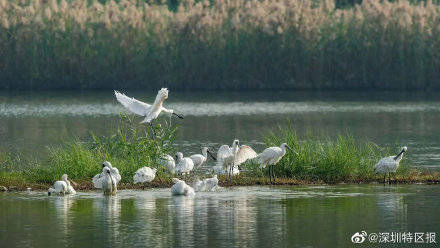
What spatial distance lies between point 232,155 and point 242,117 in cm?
2264

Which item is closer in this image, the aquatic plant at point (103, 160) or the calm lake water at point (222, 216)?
the calm lake water at point (222, 216)

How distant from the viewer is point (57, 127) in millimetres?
38719

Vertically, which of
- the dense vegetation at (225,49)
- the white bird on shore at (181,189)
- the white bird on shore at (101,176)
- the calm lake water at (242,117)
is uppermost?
the dense vegetation at (225,49)

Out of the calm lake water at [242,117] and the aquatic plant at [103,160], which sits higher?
the calm lake water at [242,117]

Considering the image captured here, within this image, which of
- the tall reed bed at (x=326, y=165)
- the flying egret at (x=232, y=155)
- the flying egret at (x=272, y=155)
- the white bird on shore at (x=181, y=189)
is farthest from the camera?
the tall reed bed at (x=326, y=165)

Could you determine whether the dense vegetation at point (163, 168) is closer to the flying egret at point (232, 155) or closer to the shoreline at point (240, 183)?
the shoreline at point (240, 183)

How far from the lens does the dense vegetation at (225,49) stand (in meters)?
57.2

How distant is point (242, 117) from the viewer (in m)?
43.5

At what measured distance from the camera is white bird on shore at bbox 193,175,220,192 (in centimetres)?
1973

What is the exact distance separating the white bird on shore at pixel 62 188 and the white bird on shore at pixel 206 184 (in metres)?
2.26

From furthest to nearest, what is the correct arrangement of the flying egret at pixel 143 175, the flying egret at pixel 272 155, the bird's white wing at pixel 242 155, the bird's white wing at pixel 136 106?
the bird's white wing at pixel 136 106
the bird's white wing at pixel 242 155
the flying egret at pixel 272 155
the flying egret at pixel 143 175

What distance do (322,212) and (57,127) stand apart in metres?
22.8

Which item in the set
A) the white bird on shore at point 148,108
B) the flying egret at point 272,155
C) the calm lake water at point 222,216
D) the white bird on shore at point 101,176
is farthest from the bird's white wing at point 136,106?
the flying egret at point 272,155

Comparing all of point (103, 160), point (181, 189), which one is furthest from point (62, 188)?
point (103, 160)
